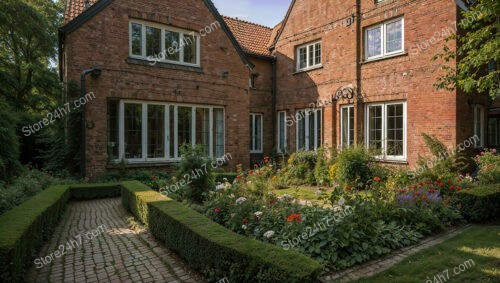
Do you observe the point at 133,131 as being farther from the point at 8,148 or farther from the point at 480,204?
the point at 480,204

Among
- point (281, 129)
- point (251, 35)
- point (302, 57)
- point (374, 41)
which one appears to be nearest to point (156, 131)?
point (281, 129)

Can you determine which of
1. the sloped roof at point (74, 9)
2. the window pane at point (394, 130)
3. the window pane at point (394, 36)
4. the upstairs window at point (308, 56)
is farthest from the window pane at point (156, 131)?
the window pane at point (394, 36)

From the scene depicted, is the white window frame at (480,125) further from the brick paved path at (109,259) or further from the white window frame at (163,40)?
the brick paved path at (109,259)

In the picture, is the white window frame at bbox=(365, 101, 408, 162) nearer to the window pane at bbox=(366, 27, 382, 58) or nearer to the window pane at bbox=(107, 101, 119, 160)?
the window pane at bbox=(366, 27, 382, 58)

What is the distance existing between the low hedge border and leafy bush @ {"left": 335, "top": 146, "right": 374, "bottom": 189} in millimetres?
8304

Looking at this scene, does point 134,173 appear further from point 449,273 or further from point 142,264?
point 449,273

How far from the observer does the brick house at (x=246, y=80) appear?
10914 millimetres

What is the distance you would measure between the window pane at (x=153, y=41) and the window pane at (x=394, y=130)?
377 inches

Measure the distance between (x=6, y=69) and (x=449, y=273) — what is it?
83.4ft

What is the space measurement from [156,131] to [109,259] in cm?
786

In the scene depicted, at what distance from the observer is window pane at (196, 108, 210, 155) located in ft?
44.4

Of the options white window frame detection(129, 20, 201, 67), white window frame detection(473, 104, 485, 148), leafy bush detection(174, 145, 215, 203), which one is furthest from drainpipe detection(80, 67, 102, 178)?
white window frame detection(473, 104, 485, 148)

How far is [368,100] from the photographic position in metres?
12.6

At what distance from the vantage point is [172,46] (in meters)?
12.9
